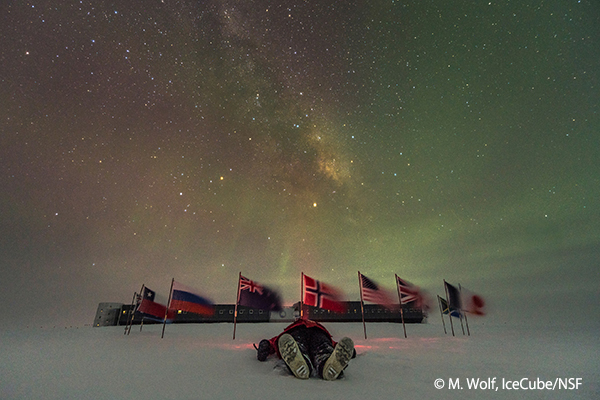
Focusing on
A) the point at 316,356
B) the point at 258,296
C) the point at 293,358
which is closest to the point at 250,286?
the point at 258,296

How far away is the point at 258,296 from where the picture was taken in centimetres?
1545

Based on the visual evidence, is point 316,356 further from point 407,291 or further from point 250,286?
point 407,291

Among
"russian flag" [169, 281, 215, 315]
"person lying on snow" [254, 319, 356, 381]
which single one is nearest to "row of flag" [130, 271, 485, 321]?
"russian flag" [169, 281, 215, 315]

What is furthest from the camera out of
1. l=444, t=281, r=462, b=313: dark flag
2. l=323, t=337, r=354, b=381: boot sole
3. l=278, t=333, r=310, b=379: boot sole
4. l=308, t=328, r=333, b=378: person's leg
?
l=444, t=281, r=462, b=313: dark flag

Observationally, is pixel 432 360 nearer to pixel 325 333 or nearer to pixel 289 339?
pixel 325 333

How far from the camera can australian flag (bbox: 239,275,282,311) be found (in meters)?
15.2

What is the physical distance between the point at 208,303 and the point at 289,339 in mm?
13977

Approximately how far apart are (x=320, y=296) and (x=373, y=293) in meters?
3.74

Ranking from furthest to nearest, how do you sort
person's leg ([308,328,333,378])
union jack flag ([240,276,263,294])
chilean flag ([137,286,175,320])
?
1. chilean flag ([137,286,175,320])
2. union jack flag ([240,276,263,294])
3. person's leg ([308,328,333,378])

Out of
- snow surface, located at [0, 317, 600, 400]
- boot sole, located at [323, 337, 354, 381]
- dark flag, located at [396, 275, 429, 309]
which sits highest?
dark flag, located at [396, 275, 429, 309]

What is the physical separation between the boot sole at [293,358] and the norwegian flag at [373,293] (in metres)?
9.96

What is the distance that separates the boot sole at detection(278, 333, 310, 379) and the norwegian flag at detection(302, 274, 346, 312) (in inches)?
316

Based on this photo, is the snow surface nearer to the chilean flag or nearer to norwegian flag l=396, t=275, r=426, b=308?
norwegian flag l=396, t=275, r=426, b=308

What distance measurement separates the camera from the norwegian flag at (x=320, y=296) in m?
14.3
